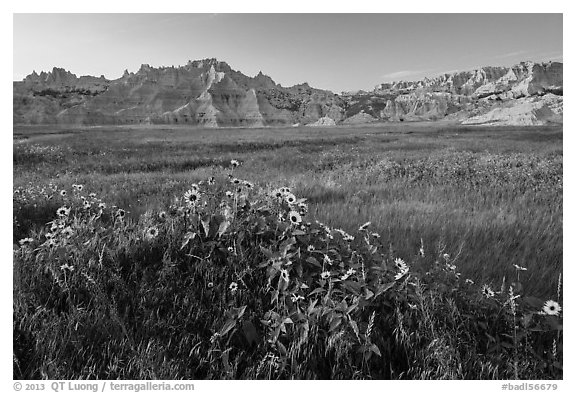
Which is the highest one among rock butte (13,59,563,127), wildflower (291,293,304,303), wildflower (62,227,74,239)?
rock butte (13,59,563,127)

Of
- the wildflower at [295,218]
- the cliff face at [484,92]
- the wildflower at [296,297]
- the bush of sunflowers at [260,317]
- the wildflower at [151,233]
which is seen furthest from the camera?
the cliff face at [484,92]

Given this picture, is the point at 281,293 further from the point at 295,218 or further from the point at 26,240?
the point at 26,240

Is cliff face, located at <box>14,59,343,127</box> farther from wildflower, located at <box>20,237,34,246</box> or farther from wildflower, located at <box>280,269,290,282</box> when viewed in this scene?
wildflower, located at <box>280,269,290,282</box>

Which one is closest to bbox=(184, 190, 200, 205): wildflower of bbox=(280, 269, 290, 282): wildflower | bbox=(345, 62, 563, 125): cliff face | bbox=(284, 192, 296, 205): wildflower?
bbox=(284, 192, 296, 205): wildflower

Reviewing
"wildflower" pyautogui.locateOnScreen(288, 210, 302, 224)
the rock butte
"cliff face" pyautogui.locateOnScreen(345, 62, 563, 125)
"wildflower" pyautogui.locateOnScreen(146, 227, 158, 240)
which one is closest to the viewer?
"wildflower" pyautogui.locateOnScreen(288, 210, 302, 224)

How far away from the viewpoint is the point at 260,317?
2.53 metres

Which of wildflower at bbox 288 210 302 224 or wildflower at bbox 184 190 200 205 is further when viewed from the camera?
wildflower at bbox 184 190 200 205

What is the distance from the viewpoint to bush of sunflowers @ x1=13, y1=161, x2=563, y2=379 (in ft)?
7.23

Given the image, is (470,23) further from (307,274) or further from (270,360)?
(270,360)

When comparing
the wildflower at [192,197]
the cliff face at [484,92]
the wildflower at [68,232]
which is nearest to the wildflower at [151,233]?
the wildflower at [192,197]

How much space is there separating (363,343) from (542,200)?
3.94 m

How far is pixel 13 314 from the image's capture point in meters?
2.63

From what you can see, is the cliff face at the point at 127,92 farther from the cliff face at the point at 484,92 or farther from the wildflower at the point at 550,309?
the wildflower at the point at 550,309

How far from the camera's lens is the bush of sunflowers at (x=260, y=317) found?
2.20 metres
